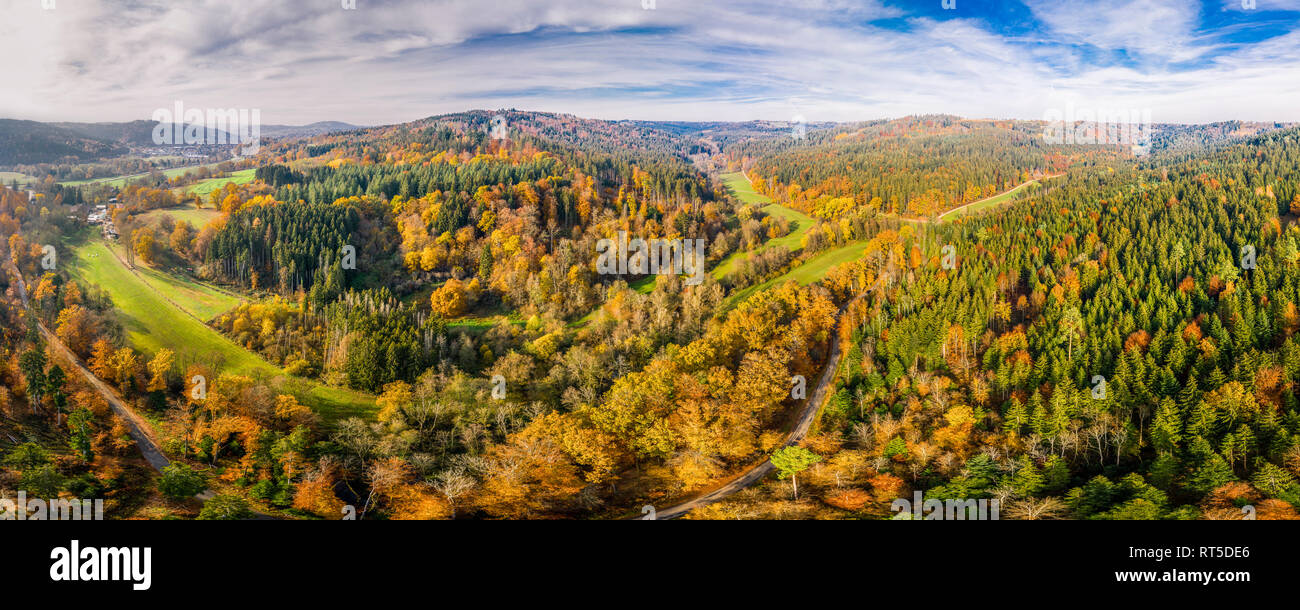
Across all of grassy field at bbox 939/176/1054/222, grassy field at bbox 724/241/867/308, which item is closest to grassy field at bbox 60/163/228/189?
grassy field at bbox 724/241/867/308

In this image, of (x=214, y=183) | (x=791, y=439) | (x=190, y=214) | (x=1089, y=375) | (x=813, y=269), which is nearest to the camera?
(x=791, y=439)

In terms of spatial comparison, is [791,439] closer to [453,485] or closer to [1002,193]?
[453,485]

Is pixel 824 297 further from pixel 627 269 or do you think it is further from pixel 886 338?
pixel 627 269

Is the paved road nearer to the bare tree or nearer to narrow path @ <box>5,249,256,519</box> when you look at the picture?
the bare tree

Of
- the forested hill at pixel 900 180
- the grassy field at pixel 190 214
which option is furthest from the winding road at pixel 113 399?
the forested hill at pixel 900 180

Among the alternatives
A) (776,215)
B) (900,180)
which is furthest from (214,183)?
(900,180)

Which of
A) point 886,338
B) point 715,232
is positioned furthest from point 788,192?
point 886,338

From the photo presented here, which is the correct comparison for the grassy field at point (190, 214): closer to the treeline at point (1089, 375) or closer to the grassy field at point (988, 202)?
the treeline at point (1089, 375)
